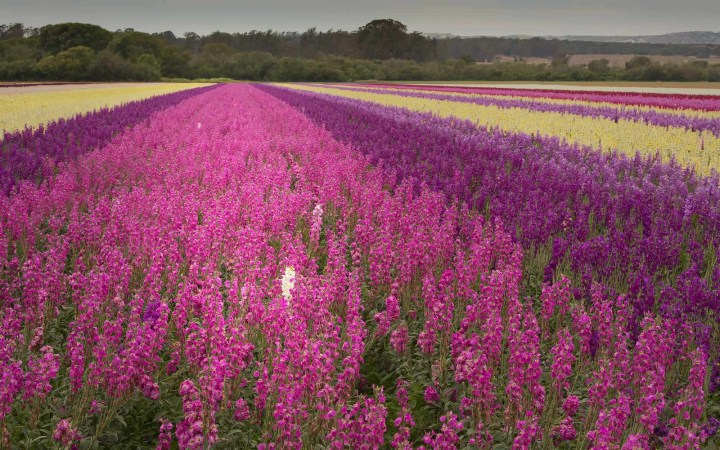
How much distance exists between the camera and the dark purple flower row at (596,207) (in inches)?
238

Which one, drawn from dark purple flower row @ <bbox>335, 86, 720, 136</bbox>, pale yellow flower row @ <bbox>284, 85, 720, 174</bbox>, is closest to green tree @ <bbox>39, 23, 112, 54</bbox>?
dark purple flower row @ <bbox>335, 86, 720, 136</bbox>

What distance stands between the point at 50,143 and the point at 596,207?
37.4 feet

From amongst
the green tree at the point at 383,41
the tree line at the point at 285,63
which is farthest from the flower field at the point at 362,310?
the green tree at the point at 383,41

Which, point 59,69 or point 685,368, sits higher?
point 59,69

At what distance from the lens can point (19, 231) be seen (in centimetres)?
727

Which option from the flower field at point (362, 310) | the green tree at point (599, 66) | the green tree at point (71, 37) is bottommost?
the flower field at point (362, 310)

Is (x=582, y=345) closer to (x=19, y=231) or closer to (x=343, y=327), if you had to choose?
(x=343, y=327)

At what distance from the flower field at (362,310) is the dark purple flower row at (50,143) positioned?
0.13 meters

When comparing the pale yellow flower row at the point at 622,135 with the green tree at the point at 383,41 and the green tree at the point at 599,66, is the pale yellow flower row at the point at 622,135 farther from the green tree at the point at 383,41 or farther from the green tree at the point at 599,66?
the green tree at the point at 383,41

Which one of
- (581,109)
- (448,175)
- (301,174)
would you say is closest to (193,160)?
(301,174)

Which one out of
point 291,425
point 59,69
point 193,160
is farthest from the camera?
point 59,69

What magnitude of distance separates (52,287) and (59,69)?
349 ft

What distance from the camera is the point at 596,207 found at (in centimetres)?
880

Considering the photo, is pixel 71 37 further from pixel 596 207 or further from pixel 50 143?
pixel 596 207
